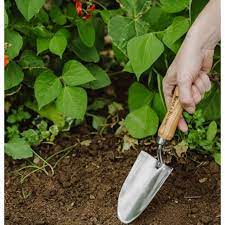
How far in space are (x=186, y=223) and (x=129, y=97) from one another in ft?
1.86

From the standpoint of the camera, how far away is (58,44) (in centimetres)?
245

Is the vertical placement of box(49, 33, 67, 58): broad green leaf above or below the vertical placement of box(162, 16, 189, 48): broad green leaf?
below

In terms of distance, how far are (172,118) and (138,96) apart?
436mm

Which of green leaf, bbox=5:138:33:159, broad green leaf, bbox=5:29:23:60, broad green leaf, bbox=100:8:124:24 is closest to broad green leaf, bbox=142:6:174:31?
broad green leaf, bbox=100:8:124:24

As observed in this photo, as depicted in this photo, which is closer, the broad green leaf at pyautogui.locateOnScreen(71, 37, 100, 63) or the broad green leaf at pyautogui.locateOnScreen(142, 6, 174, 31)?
the broad green leaf at pyautogui.locateOnScreen(142, 6, 174, 31)

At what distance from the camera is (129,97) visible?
8.71 feet

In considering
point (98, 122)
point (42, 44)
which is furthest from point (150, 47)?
point (98, 122)

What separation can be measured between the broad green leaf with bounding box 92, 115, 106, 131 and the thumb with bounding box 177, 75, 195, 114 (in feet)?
2.01

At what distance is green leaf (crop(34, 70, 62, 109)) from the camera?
8.14 ft

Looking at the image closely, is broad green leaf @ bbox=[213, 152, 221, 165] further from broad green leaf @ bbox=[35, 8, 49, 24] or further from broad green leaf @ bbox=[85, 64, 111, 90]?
broad green leaf @ bbox=[35, 8, 49, 24]

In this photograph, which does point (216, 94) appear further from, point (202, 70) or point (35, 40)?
point (35, 40)

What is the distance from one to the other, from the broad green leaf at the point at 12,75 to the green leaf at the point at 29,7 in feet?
0.72

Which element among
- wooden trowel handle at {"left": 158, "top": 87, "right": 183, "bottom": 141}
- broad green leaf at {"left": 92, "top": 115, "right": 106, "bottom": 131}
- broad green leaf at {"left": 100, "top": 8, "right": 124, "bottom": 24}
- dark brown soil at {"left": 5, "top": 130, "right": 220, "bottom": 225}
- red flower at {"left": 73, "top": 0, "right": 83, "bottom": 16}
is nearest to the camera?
wooden trowel handle at {"left": 158, "top": 87, "right": 183, "bottom": 141}

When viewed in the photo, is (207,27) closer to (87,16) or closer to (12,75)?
(87,16)
